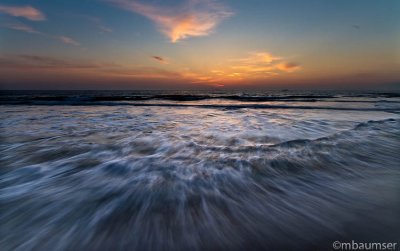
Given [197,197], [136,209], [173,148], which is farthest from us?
[173,148]

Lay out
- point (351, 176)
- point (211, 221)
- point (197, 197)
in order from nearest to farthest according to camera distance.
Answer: point (211, 221) < point (197, 197) < point (351, 176)

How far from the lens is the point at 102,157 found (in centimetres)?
415

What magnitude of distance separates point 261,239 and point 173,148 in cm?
319

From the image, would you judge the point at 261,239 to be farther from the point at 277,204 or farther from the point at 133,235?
the point at 133,235

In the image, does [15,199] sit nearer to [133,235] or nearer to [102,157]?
[102,157]

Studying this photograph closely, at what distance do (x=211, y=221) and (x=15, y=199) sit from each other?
8.75ft

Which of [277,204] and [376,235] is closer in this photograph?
[376,235]

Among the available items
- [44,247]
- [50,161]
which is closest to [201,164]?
[44,247]

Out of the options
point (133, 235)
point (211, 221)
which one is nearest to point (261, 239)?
point (211, 221)

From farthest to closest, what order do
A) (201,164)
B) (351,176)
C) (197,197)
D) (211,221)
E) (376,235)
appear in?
(201,164), (351,176), (197,197), (211,221), (376,235)

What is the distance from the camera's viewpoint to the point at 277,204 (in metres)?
2.36

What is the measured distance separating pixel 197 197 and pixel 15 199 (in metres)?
2.45

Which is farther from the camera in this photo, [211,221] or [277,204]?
[277,204]

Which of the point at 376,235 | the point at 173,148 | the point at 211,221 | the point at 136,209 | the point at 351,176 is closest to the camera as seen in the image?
the point at 376,235
